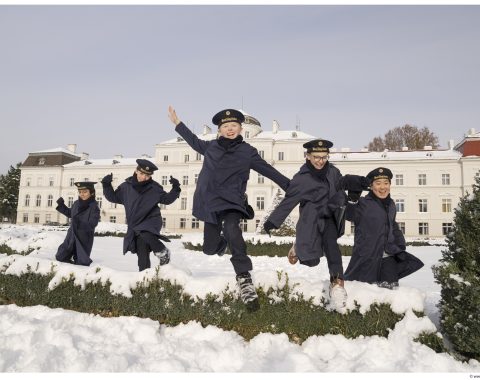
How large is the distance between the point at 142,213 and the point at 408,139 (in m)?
42.7

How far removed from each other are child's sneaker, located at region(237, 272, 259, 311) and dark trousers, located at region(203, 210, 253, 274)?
72mm

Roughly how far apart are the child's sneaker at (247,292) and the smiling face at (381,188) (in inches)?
78.8

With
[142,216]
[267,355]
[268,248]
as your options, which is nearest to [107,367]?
[267,355]

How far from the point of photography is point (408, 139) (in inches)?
1651

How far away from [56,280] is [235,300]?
2133mm

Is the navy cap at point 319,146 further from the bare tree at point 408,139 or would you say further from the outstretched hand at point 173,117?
the bare tree at point 408,139

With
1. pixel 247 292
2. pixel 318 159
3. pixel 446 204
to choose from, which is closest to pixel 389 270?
pixel 318 159

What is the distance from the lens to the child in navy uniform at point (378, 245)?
14.2 ft

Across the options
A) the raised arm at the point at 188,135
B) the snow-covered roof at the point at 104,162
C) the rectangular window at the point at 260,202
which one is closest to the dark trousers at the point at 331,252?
the raised arm at the point at 188,135

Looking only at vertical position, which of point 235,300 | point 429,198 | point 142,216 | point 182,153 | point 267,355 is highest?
point 182,153

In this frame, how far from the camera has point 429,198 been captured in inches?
1619

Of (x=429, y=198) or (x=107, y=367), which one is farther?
(x=429, y=198)

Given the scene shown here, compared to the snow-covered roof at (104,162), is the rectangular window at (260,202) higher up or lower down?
lower down
